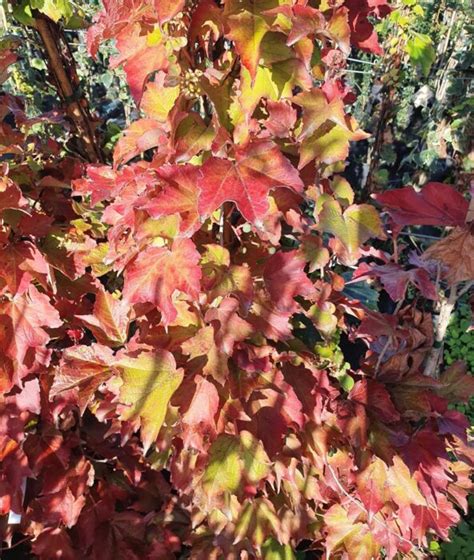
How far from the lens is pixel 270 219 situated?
0.94 m

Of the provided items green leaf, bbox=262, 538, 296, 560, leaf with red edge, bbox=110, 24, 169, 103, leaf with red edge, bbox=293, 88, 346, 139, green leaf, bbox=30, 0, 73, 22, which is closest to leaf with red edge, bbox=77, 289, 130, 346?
leaf with red edge, bbox=110, 24, 169, 103

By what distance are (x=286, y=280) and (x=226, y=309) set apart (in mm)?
147

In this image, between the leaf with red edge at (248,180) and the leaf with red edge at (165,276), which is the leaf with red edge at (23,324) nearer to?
the leaf with red edge at (165,276)

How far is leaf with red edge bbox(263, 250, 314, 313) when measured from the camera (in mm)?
999

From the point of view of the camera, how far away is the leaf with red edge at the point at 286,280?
3.28 feet

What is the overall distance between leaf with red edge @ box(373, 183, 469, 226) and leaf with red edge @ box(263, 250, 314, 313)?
0.21 meters

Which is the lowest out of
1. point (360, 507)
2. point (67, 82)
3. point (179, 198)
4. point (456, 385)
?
point (360, 507)

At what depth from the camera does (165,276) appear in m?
0.91

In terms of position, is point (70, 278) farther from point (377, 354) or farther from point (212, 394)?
point (377, 354)

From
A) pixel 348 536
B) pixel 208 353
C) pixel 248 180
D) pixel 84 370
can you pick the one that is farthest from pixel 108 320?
pixel 348 536

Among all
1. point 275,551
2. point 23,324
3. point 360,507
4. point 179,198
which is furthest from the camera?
point 275,551

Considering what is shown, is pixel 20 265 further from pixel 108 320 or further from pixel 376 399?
pixel 376 399

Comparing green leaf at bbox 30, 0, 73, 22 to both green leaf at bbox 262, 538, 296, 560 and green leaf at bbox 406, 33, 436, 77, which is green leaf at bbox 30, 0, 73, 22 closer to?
green leaf at bbox 262, 538, 296, 560

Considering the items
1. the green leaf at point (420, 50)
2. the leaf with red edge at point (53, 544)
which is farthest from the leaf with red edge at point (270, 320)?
the green leaf at point (420, 50)
